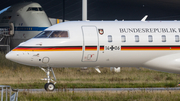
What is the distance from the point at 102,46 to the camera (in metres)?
19.2

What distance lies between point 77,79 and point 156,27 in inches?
281

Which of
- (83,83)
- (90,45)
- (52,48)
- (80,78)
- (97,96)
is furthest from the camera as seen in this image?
(80,78)

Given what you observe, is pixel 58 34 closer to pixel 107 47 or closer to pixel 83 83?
pixel 107 47

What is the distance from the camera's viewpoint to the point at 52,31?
19.3 m

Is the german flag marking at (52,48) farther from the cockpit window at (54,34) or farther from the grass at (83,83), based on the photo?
the grass at (83,83)

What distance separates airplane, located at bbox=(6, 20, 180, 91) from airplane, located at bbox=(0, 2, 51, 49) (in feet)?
64.6

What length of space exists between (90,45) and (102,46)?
23.9 inches

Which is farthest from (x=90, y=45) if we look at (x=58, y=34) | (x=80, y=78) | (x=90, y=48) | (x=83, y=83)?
(x=80, y=78)

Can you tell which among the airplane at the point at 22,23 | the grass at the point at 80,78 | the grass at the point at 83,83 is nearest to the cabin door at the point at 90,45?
the grass at the point at 83,83

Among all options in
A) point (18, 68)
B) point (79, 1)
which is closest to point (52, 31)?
point (18, 68)

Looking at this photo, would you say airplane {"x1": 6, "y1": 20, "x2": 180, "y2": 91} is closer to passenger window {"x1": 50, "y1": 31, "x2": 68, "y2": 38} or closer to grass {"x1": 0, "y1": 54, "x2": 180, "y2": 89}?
passenger window {"x1": 50, "y1": 31, "x2": 68, "y2": 38}

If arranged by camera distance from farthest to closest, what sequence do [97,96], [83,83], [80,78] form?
1. [80,78]
2. [83,83]
3. [97,96]

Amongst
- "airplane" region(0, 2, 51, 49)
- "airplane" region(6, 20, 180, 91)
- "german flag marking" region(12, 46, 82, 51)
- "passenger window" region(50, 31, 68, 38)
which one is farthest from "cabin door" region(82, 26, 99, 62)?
"airplane" region(0, 2, 51, 49)

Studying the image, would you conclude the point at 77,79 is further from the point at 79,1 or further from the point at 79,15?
the point at 79,15
